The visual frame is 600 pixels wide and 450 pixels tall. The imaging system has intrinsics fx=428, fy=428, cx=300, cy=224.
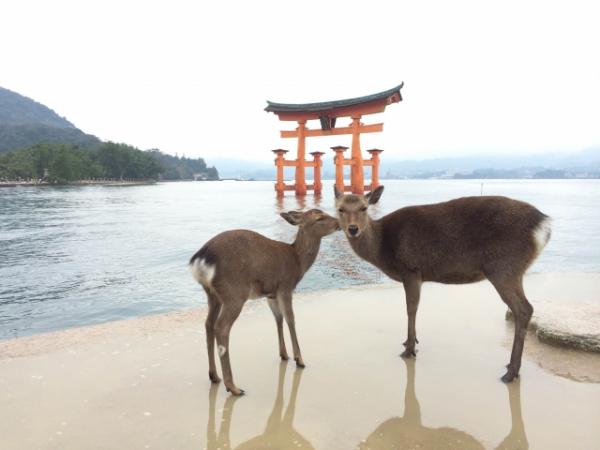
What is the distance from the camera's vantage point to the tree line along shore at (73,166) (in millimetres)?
81062

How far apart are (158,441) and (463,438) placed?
2095 millimetres

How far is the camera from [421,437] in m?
2.96

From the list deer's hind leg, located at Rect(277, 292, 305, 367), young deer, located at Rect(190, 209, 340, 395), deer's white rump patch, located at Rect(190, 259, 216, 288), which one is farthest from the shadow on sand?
deer's white rump patch, located at Rect(190, 259, 216, 288)

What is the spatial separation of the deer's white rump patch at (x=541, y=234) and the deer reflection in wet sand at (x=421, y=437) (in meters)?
1.45

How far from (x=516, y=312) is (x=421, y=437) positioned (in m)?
1.62

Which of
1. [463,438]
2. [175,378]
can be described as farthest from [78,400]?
[463,438]

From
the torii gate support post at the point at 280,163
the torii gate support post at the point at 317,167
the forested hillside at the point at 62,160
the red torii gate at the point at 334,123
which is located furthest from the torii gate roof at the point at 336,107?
the forested hillside at the point at 62,160

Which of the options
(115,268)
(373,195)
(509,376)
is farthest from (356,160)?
(509,376)

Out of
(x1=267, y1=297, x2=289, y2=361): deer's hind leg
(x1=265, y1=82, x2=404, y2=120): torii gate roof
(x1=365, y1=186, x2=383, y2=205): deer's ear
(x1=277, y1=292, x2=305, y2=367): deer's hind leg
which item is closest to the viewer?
(x1=277, y1=292, x2=305, y2=367): deer's hind leg

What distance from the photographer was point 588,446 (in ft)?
9.22

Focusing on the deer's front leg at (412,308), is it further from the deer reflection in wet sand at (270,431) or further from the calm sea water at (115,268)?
the calm sea water at (115,268)

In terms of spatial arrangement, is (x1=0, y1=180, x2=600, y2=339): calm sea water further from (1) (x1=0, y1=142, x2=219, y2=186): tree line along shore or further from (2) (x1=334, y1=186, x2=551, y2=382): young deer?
(1) (x1=0, y1=142, x2=219, y2=186): tree line along shore

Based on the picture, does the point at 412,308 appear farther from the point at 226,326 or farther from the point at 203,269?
the point at 203,269

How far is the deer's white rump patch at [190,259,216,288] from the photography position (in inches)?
140
